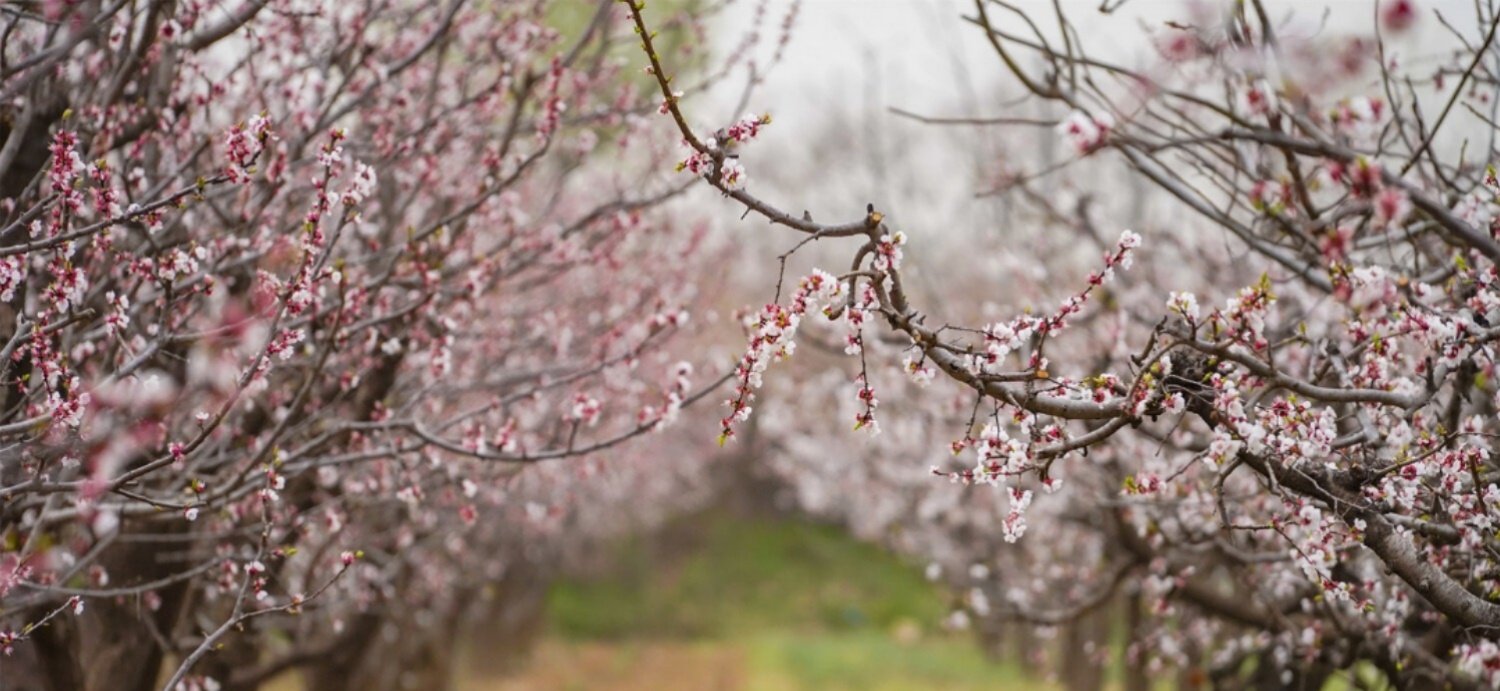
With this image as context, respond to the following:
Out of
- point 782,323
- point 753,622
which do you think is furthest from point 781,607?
point 782,323

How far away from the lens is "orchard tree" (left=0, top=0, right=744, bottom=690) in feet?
13.0

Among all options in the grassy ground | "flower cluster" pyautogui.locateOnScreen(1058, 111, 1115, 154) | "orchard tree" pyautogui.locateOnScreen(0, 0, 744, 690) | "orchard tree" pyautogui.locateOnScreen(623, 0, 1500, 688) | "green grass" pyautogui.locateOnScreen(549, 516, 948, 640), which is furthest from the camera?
"green grass" pyautogui.locateOnScreen(549, 516, 948, 640)

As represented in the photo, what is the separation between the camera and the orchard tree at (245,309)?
395 centimetres

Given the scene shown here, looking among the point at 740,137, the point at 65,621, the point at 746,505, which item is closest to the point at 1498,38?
the point at 740,137

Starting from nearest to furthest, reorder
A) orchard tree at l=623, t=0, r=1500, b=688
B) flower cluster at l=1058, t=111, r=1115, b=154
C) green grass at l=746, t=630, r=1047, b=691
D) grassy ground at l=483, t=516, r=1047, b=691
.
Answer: flower cluster at l=1058, t=111, r=1115, b=154
orchard tree at l=623, t=0, r=1500, b=688
green grass at l=746, t=630, r=1047, b=691
grassy ground at l=483, t=516, r=1047, b=691

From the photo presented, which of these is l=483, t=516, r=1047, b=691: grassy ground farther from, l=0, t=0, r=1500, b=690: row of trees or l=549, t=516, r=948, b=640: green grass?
l=0, t=0, r=1500, b=690: row of trees

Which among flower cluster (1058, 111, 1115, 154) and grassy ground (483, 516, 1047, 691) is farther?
grassy ground (483, 516, 1047, 691)

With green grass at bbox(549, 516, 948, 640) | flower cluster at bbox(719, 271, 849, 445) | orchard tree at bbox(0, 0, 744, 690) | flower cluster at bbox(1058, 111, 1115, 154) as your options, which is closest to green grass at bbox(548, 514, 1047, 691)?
green grass at bbox(549, 516, 948, 640)

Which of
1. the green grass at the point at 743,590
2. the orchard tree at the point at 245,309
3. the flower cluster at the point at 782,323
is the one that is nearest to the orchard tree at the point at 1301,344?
the flower cluster at the point at 782,323

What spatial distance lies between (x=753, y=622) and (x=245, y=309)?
72.3 ft

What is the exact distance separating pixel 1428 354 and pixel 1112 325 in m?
4.37

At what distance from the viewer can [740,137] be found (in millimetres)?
3510

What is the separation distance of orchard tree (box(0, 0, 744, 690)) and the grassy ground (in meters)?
11.5

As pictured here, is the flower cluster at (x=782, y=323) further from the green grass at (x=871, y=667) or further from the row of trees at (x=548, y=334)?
the green grass at (x=871, y=667)
